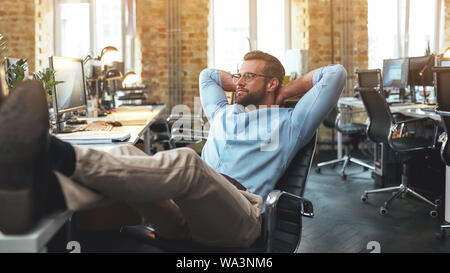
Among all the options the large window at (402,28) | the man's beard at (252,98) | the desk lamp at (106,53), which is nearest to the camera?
the man's beard at (252,98)

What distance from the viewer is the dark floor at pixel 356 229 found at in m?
2.93

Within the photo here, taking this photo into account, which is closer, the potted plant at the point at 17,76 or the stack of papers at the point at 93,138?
the stack of papers at the point at 93,138

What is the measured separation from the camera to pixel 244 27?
7.41 m

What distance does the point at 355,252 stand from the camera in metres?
2.84

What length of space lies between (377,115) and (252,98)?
234 centimetres

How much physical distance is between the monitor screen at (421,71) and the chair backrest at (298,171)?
3.47 metres

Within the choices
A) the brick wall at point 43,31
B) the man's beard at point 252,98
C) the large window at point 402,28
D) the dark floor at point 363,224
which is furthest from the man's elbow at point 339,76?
the large window at point 402,28

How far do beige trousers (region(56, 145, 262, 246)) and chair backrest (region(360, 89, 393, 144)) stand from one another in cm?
264

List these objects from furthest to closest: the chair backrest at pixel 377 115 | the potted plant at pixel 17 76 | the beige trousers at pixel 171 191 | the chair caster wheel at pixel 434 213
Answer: the chair backrest at pixel 377 115 < the chair caster wheel at pixel 434 213 < the potted plant at pixel 17 76 < the beige trousers at pixel 171 191

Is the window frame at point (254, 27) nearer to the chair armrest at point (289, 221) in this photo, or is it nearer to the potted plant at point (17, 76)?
the potted plant at point (17, 76)

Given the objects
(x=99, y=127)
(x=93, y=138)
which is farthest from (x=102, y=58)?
(x=93, y=138)

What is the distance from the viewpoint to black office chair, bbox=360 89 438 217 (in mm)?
3873
